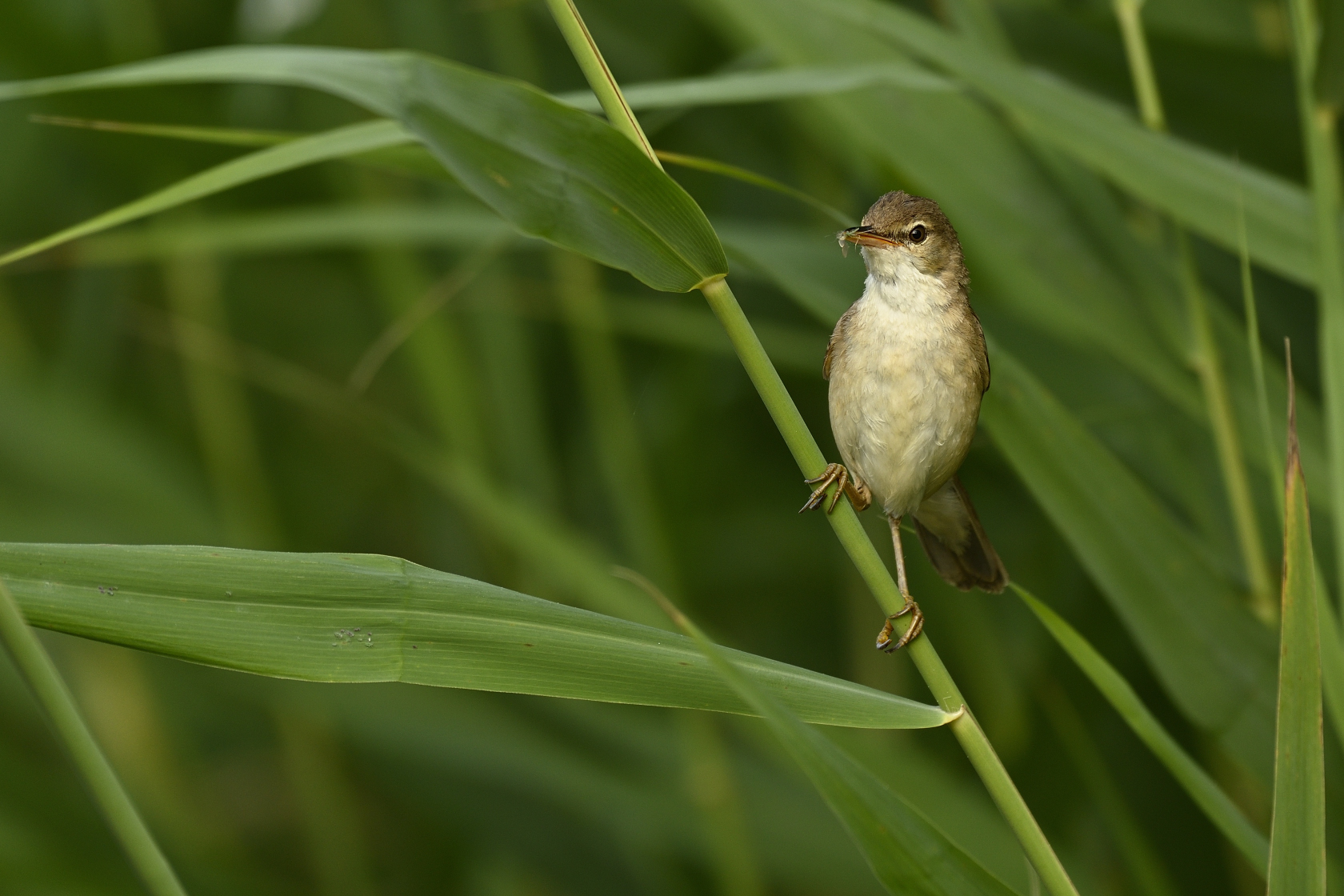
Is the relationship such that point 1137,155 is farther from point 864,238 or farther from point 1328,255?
point 864,238

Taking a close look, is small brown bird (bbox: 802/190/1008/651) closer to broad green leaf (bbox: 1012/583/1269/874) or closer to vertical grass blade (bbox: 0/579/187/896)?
broad green leaf (bbox: 1012/583/1269/874)

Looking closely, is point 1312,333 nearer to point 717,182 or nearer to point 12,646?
point 717,182

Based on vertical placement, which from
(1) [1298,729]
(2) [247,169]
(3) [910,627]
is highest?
(2) [247,169]

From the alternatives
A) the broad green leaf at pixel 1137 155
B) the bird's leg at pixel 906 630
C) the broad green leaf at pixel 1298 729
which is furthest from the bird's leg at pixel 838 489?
the broad green leaf at pixel 1137 155

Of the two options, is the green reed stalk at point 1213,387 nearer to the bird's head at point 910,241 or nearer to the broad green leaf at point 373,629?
the bird's head at point 910,241

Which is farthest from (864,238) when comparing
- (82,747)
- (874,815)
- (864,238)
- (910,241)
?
(82,747)

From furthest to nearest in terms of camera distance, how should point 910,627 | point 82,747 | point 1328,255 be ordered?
point 1328,255
point 910,627
point 82,747
